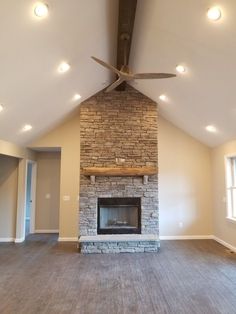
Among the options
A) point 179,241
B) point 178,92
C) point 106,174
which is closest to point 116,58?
point 178,92

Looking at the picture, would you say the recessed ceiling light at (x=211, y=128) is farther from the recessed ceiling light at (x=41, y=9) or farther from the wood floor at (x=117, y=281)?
the recessed ceiling light at (x=41, y=9)

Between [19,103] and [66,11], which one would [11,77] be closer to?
[19,103]

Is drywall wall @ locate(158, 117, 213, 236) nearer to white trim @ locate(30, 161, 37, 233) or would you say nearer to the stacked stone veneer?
the stacked stone veneer

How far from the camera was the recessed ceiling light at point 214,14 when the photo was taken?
9.53 feet

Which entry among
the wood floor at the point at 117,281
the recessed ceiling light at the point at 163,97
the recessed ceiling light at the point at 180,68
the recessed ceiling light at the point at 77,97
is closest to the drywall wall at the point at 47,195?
the wood floor at the point at 117,281

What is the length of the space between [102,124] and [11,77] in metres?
2.93

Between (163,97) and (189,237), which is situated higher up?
(163,97)

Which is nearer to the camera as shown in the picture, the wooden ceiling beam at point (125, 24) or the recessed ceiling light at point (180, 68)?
the wooden ceiling beam at point (125, 24)

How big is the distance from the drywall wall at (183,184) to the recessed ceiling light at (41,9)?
4789 millimetres

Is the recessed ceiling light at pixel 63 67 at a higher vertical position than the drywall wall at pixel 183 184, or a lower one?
higher

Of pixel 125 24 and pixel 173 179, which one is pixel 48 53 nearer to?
pixel 125 24

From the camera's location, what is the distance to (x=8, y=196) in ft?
22.8

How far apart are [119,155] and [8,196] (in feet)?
10.3

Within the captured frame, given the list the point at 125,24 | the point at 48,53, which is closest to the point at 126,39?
the point at 125,24
